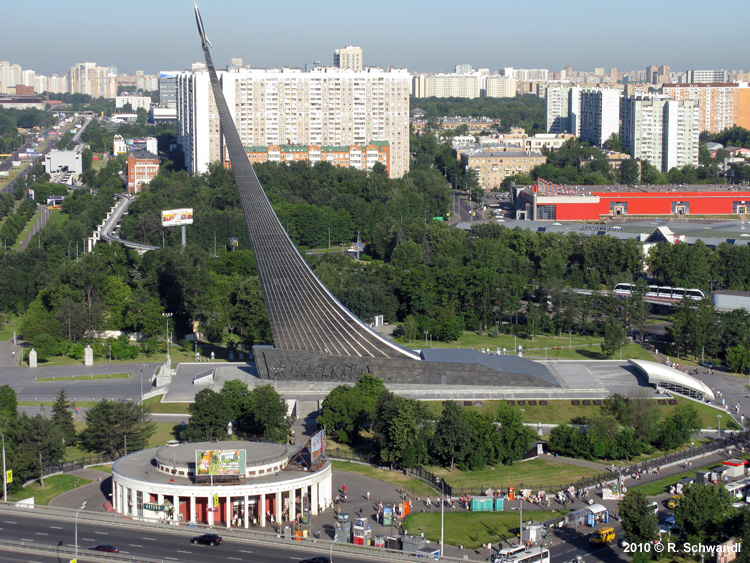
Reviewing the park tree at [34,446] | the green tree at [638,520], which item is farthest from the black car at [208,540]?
the green tree at [638,520]

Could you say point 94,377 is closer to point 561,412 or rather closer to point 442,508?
point 561,412

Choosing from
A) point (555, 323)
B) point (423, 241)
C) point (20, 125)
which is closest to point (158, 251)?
point (423, 241)

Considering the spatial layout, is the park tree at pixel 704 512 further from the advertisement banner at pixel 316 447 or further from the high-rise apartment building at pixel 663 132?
the high-rise apartment building at pixel 663 132

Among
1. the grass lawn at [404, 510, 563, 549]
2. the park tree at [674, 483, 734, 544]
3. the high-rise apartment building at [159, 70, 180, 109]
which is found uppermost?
the high-rise apartment building at [159, 70, 180, 109]

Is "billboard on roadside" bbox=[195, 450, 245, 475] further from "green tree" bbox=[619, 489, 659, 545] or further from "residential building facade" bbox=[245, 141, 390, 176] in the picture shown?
"residential building facade" bbox=[245, 141, 390, 176]

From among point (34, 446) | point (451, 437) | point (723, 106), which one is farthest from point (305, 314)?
point (723, 106)

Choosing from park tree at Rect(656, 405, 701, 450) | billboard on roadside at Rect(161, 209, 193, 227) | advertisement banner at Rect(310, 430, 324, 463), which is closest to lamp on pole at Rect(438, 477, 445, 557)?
advertisement banner at Rect(310, 430, 324, 463)

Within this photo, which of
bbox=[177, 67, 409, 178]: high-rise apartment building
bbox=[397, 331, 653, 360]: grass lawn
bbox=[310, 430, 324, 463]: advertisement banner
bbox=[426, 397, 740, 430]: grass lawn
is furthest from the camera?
bbox=[177, 67, 409, 178]: high-rise apartment building

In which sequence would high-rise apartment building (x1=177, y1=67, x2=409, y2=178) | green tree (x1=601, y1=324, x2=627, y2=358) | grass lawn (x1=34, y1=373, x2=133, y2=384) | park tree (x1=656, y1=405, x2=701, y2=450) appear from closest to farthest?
park tree (x1=656, y1=405, x2=701, y2=450)
grass lawn (x1=34, y1=373, x2=133, y2=384)
green tree (x1=601, y1=324, x2=627, y2=358)
high-rise apartment building (x1=177, y1=67, x2=409, y2=178)
